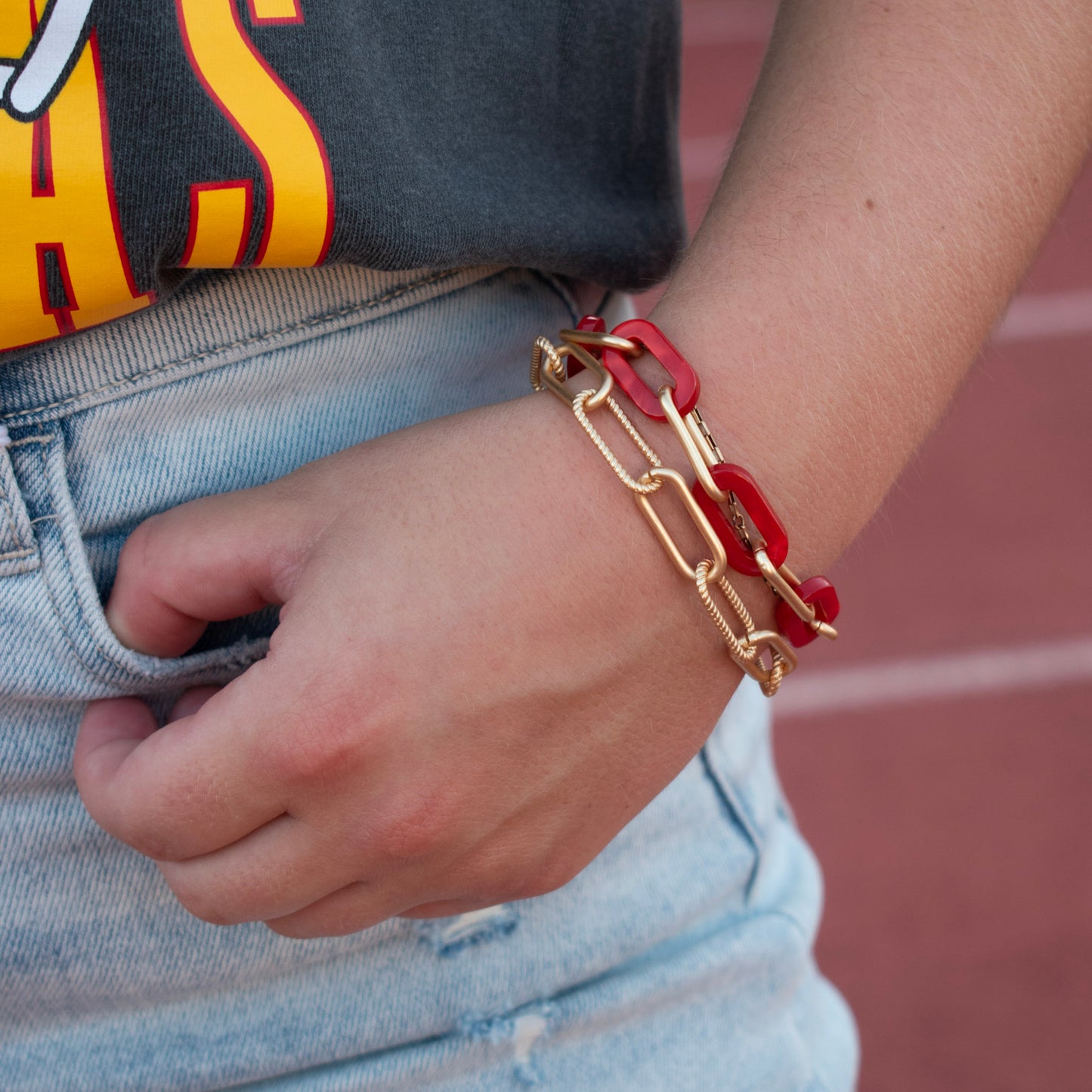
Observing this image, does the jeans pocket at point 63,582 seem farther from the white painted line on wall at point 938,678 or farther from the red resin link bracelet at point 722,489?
the white painted line on wall at point 938,678

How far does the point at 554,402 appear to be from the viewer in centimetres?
60

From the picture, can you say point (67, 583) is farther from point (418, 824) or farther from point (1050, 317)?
point (1050, 317)

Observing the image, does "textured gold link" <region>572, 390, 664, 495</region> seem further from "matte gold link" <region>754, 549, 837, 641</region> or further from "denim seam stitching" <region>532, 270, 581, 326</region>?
"denim seam stitching" <region>532, 270, 581, 326</region>

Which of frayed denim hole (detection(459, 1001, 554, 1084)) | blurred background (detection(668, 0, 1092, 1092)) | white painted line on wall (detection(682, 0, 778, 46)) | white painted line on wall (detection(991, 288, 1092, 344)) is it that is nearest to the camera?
frayed denim hole (detection(459, 1001, 554, 1084))

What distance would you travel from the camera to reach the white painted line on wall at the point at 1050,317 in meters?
4.66

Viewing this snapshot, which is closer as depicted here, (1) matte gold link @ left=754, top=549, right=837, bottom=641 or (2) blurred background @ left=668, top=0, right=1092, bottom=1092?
(1) matte gold link @ left=754, top=549, right=837, bottom=641

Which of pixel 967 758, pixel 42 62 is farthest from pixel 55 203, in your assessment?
pixel 967 758

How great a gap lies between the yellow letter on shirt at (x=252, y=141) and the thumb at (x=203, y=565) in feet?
0.47

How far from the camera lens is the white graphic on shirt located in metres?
0.53

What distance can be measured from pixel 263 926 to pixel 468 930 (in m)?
0.14

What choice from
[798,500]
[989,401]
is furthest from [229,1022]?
[989,401]

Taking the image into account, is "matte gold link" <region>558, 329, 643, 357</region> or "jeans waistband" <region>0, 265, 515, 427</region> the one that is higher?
"matte gold link" <region>558, 329, 643, 357</region>

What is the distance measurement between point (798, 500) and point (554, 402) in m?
0.15

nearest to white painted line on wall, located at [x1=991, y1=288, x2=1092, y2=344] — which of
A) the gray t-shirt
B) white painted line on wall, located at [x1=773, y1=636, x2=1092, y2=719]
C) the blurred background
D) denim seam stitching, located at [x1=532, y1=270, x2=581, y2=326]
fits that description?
the blurred background
